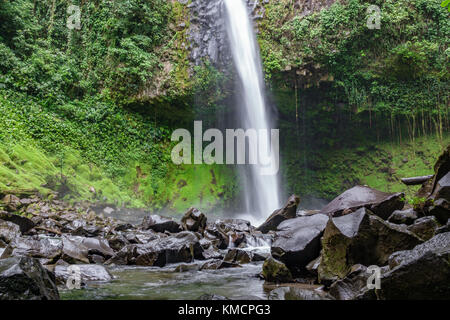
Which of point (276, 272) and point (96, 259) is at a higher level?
point (276, 272)

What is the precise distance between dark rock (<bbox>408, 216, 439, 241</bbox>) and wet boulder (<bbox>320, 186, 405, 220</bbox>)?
5.83 feet

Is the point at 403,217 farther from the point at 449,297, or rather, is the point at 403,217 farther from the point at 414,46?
the point at 414,46

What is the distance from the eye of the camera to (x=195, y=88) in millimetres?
15961

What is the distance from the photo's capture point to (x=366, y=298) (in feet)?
9.38

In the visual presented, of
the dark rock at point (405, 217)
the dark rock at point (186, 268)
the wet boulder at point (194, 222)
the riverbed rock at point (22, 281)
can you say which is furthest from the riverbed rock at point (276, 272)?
the wet boulder at point (194, 222)

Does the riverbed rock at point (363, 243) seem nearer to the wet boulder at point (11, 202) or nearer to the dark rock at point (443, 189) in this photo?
the dark rock at point (443, 189)

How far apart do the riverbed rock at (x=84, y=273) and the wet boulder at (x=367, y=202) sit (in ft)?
14.3

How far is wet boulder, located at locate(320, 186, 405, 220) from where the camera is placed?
5.59 meters

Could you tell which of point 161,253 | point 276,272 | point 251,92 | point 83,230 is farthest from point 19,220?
point 251,92

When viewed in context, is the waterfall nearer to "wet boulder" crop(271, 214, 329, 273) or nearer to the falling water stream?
the falling water stream

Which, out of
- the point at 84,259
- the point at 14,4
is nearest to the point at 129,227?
the point at 84,259

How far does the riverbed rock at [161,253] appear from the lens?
5641 mm

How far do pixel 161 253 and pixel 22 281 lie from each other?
326cm

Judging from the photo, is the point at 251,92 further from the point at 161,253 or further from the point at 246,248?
the point at 161,253
